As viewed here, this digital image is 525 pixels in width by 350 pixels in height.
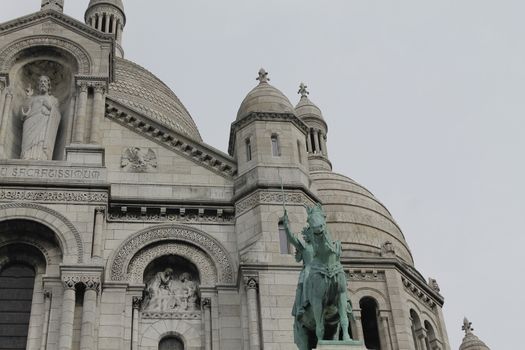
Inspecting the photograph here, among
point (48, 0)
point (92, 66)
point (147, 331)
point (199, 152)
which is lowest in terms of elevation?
point (147, 331)

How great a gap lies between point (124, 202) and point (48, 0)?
9.57 metres

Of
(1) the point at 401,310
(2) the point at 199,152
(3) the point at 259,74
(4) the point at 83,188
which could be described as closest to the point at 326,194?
(1) the point at 401,310

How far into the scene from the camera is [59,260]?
2234cm

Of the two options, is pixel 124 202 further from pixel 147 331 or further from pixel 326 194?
pixel 326 194

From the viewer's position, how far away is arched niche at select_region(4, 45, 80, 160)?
26.1 metres

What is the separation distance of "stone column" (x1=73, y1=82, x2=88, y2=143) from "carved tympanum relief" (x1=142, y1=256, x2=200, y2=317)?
13.3 feet

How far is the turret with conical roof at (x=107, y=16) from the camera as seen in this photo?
5617 centimetres

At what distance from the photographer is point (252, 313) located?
21.5 metres

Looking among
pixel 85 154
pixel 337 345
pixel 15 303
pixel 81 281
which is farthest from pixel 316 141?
pixel 337 345

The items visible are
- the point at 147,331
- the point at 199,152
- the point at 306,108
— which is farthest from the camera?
the point at 306,108

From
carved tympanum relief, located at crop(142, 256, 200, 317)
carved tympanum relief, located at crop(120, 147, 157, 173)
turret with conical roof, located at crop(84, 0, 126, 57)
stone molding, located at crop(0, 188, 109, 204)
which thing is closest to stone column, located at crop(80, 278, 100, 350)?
carved tympanum relief, located at crop(142, 256, 200, 317)

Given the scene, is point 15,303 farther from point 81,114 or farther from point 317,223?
point 317,223

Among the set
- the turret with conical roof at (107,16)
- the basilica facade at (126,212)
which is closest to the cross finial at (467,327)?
the basilica facade at (126,212)

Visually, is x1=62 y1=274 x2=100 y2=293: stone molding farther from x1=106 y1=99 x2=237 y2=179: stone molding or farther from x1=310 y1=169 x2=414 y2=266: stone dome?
x1=310 y1=169 x2=414 y2=266: stone dome
